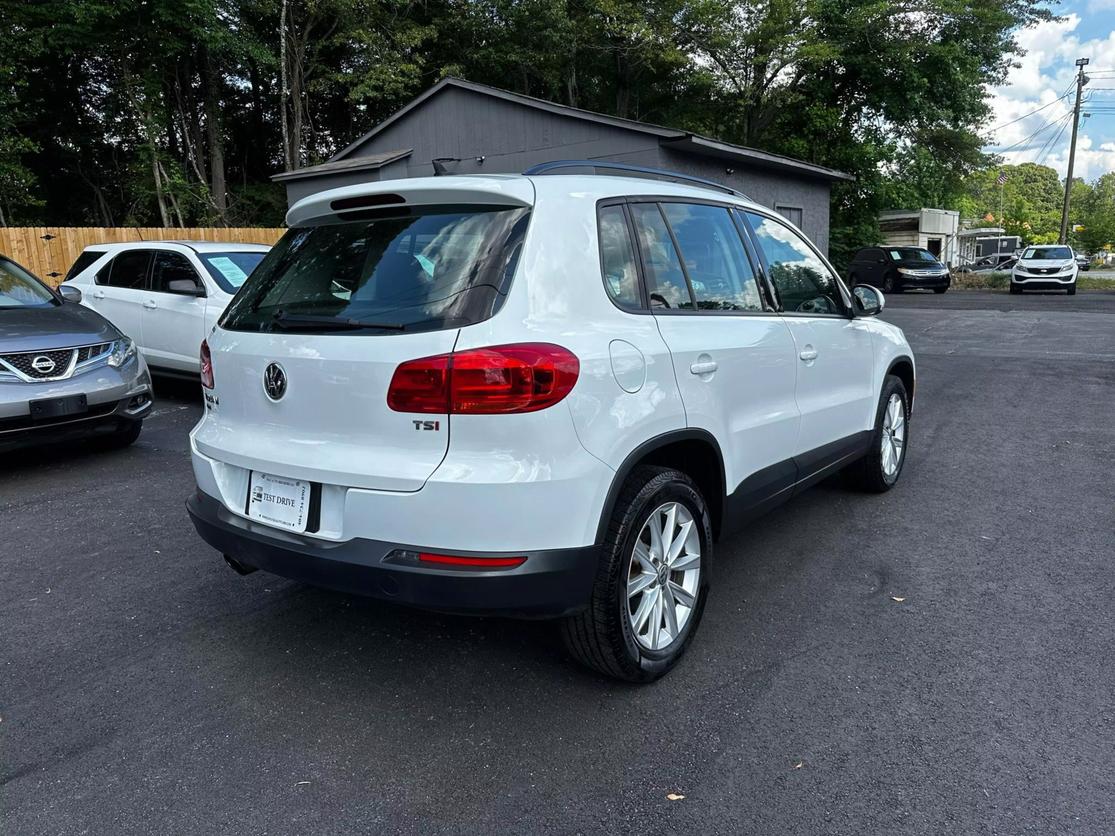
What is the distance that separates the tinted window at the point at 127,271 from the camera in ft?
27.5

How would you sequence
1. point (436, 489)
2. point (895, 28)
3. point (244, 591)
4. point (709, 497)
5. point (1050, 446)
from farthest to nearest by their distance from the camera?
point (895, 28) → point (1050, 446) → point (244, 591) → point (709, 497) → point (436, 489)

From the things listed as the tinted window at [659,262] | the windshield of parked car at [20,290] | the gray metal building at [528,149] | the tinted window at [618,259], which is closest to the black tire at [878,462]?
the tinted window at [659,262]

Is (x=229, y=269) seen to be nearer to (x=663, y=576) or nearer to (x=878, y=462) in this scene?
(x=878, y=462)

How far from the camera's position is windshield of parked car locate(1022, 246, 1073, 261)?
85.0ft

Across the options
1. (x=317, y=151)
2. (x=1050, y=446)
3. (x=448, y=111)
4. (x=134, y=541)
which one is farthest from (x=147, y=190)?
(x=1050, y=446)

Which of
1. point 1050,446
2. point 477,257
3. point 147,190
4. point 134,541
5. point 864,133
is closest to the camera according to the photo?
point 477,257

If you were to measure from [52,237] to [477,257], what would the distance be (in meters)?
15.3

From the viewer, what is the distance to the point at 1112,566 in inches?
155

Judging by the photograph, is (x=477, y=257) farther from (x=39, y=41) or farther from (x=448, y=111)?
(x=39, y=41)

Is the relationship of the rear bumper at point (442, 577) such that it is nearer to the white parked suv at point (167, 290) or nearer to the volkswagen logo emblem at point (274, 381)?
the volkswagen logo emblem at point (274, 381)

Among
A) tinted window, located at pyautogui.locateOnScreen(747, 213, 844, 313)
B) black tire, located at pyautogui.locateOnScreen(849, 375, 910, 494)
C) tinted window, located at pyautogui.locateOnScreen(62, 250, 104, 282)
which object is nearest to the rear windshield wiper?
tinted window, located at pyautogui.locateOnScreen(747, 213, 844, 313)

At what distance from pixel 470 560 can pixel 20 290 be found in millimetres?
5829

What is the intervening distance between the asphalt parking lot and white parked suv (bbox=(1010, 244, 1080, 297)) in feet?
80.5

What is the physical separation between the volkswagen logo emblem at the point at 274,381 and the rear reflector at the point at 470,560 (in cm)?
78
